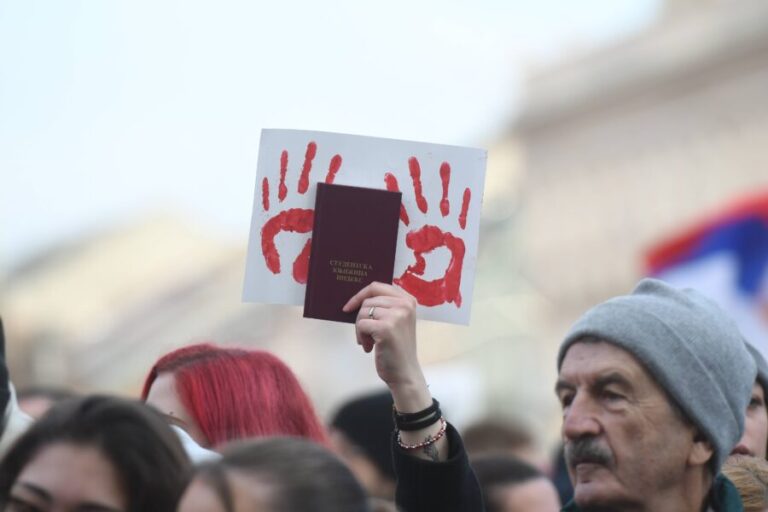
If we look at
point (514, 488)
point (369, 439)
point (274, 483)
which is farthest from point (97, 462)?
point (369, 439)

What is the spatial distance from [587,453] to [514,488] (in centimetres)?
152

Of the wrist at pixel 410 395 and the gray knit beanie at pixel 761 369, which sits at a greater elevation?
the wrist at pixel 410 395

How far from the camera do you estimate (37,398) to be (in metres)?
6.41

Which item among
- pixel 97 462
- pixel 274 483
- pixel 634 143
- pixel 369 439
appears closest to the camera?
pixel 274 483

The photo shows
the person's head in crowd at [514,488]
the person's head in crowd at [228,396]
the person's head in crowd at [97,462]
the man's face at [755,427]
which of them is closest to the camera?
the person's head in crowd at [97,462]

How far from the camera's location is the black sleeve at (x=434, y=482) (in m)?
3.73

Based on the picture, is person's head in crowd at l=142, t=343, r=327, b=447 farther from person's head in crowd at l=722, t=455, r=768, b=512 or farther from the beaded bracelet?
person's head in crowd at l=722, t=455, r=768, b=512

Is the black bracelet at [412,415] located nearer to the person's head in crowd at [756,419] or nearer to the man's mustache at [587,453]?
the man's mustache at [587,453]

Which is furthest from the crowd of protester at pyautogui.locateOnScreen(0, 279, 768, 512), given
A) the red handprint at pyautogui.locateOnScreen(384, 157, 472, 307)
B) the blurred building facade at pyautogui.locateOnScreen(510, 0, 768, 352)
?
the blurred building facade at pyautogui.locateOnScreen(510, 0, 768, 352)

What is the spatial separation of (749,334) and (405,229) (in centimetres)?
323

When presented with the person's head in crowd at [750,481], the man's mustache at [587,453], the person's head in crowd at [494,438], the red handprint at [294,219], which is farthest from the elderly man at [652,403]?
the person's head in crowd at [494,438]

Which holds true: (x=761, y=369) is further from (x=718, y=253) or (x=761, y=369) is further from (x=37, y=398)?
(x=718, y=253)

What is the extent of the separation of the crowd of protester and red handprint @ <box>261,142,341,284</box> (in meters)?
0.21

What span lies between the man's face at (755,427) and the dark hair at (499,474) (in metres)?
0.99
